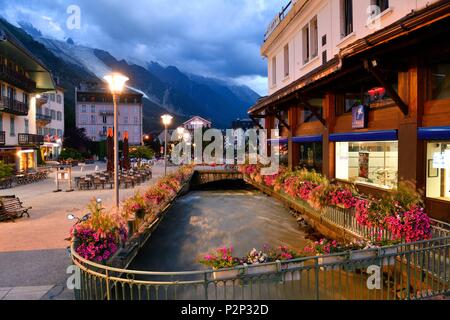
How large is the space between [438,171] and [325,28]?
9.65 metres

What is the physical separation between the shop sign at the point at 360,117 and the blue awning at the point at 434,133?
9.53ft

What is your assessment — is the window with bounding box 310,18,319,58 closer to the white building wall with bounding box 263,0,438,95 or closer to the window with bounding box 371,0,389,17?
the white building wall with bounding box 263,0,438,95

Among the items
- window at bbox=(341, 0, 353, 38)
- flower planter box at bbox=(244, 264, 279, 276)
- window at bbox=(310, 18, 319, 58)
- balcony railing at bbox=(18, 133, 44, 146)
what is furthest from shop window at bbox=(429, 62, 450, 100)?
balcony railing at bbox=(18, 133, 44, 146)

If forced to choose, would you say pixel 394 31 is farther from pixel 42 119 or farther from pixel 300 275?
pixel 42 119

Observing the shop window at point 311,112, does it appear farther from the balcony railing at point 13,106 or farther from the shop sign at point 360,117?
the balcony railing at point 13,106

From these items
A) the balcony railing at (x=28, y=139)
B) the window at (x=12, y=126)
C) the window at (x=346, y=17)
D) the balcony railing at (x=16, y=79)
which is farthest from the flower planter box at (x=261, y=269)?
the balcony railing at (x=28, y=139)

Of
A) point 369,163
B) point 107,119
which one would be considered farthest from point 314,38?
point 107,119

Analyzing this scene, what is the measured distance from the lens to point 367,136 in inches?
469

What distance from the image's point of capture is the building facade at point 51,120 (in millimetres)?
48031

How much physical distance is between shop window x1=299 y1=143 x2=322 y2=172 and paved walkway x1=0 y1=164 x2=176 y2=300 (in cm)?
1234

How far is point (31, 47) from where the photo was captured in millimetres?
126062

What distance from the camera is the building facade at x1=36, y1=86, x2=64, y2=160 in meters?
48.0
